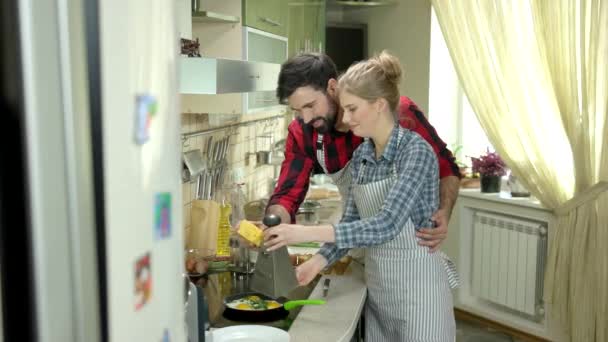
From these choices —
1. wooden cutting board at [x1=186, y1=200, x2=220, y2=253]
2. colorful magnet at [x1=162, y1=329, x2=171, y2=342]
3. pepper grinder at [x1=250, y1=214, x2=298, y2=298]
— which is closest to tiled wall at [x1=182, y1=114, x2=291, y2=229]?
wooden cutting board at [x1=186, y1=200, x2=220, y2=253]

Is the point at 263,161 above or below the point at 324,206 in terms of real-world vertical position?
above

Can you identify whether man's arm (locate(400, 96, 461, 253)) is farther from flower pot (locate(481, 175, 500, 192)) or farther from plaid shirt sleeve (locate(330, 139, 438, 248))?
flower pot (locate(481, 175, 500, 192))

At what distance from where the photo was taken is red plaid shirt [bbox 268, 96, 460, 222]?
227cm

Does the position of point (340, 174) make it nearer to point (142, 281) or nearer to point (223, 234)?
point (223, 234)

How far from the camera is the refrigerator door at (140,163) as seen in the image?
493 millimetres

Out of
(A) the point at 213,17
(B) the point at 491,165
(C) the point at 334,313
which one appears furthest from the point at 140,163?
(B) the point at 491,165

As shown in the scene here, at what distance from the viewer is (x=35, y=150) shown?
46cm

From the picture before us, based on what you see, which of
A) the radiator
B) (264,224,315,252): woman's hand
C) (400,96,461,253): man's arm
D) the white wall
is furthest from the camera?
the white wall

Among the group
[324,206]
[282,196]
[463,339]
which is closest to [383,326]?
[282,196]

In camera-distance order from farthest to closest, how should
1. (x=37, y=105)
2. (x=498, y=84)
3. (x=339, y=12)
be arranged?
(x=339, y=12), (x=498, y=84), (x=37, y=105)

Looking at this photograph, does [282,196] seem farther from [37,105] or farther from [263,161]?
[37,105]

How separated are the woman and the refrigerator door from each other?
1.12 metres

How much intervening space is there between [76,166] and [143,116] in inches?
2.9

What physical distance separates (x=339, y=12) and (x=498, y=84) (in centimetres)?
154
